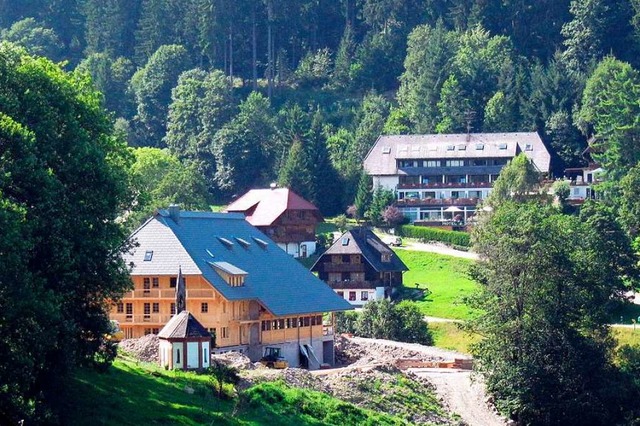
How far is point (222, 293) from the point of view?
79625 mm

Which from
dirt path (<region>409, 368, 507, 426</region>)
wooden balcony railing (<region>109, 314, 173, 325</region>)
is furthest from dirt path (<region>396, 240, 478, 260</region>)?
wooden balcony railing (<region>109, 314, 173, 325</region>)

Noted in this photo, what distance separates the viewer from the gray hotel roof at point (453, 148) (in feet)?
442

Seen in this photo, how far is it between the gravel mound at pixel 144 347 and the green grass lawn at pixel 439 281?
2495 centimetres

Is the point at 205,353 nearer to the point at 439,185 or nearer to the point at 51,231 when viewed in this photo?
the point at 51,231

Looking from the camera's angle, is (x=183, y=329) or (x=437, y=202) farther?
(x=437, y=202)

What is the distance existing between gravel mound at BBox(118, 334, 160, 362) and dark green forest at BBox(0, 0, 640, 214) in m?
43.2

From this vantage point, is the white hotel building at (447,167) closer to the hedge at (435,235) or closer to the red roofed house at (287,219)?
the hedge at (435,235)

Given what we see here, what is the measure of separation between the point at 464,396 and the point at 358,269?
34634 millimetres

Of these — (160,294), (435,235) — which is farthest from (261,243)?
(435,235)

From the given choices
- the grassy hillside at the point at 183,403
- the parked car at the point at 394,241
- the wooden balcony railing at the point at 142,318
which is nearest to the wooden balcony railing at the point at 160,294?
the wooden balcony railing at the point at 142,318

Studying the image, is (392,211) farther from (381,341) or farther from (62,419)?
(62,419)

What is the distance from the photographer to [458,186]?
135 meters

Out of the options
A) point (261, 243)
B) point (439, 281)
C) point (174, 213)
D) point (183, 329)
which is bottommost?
point (183, 329)

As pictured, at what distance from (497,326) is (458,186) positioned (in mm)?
58168
